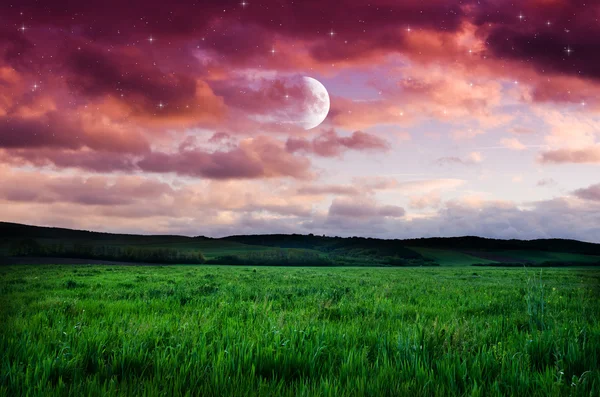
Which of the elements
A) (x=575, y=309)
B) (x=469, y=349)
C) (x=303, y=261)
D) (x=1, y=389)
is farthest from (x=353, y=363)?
(x=303, y=261)

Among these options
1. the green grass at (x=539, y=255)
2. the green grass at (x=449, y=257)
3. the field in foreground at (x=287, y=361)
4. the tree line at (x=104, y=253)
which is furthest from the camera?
the green grass at (x=539, y=255)

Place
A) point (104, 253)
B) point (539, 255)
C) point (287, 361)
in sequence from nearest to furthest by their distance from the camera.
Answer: point (287, 361), point (104, 253), point (539, 255)

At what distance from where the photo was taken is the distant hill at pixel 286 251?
82062mm

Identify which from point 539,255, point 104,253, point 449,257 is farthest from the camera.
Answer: point 539,255

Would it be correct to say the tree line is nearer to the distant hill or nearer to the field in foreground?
the distant hill

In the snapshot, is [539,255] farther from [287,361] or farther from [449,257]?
[287,361]

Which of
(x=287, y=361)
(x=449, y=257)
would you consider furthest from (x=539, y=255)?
(x=287, y=361)

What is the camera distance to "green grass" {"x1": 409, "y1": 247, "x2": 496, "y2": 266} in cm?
10195

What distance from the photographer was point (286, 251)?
98188 mm

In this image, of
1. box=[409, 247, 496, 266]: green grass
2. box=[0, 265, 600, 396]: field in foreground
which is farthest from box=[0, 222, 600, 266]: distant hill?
box=[0, 265, 600, 396]: field in foreground

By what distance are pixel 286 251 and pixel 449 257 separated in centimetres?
5008

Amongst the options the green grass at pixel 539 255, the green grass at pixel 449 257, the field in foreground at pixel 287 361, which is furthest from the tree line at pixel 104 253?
the green grass at pixel 539 255

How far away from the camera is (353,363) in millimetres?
4016

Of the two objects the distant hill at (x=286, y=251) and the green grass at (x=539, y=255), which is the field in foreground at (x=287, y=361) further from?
the green grass at (x=539, y=255)
